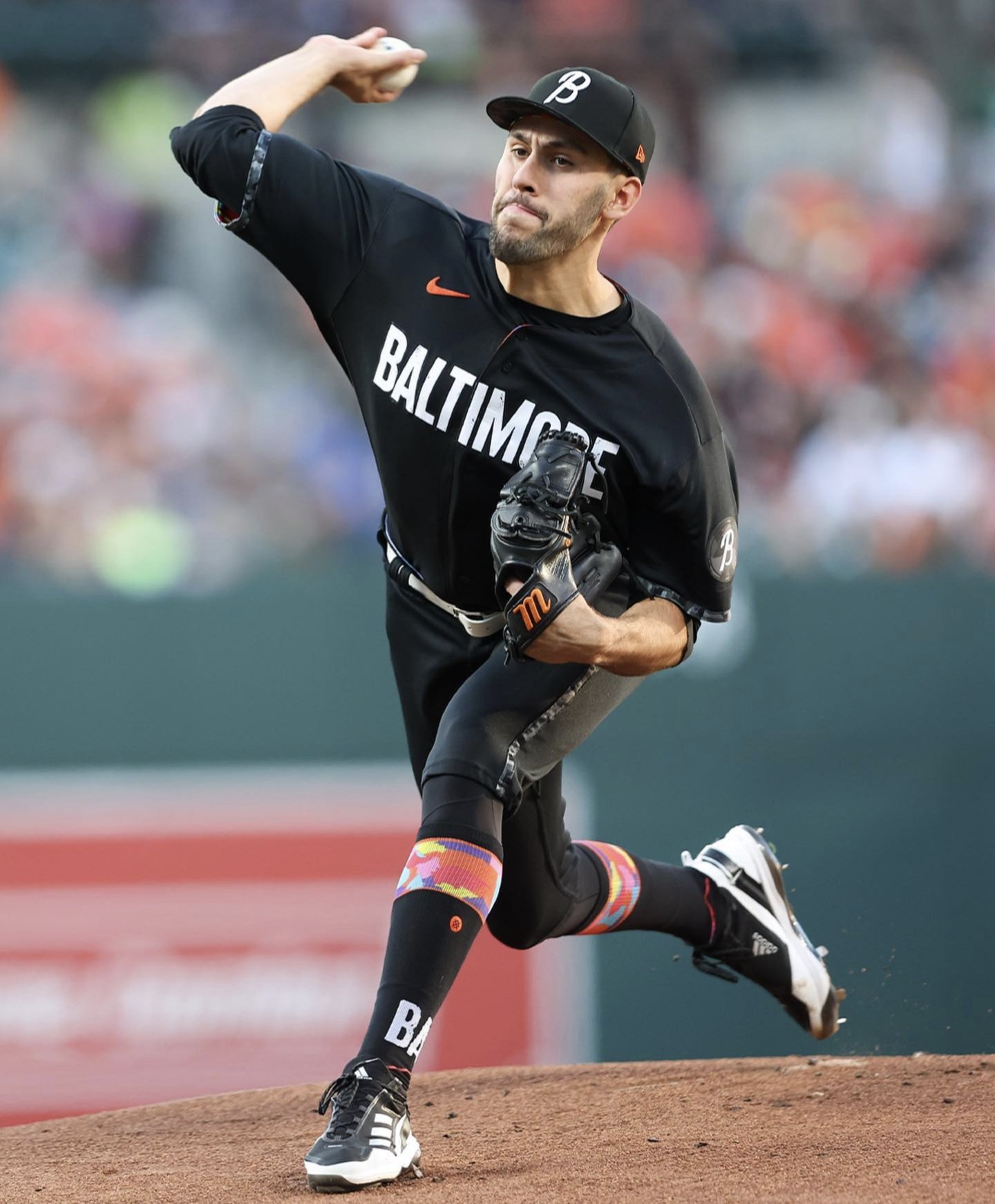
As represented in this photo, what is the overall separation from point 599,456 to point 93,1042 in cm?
439

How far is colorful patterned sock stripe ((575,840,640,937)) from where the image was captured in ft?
13.9

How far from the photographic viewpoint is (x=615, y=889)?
167 inches

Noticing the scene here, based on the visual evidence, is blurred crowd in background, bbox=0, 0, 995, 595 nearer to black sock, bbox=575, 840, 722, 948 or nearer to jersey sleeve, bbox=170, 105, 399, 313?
black sock, bbox=575, 840, 722, 948

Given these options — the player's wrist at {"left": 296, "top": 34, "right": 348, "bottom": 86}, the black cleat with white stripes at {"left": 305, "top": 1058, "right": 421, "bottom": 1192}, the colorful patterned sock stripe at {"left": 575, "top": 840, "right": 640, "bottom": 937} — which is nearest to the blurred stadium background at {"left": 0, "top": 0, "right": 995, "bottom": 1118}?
the colorful patterned sock stripe at {"left": 575, "top": 840, "right": 640, "bottom": 937}

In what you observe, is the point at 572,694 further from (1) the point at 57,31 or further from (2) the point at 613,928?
(1) the point at 57,31

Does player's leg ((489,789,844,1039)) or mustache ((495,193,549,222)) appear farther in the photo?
player's leg ((489,789,844,1039))

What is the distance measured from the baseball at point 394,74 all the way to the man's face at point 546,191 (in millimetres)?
523

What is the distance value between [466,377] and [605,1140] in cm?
166

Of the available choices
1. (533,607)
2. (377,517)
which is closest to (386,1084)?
(533,607)

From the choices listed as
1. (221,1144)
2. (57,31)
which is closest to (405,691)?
(221,1144)

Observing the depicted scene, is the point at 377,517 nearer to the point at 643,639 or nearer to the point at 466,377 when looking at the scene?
the point at 466,377

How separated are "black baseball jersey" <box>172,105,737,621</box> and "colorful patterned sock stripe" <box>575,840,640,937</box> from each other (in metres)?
0.87

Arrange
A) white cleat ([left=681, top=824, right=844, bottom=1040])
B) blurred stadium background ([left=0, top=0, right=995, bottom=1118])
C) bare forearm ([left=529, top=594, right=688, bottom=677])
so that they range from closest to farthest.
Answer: bare forearm ([left=529, top=594, right=688, bottom=677])
white cleat ([left=681, top=824, right=844, bottom=1040])
blurred stadium background ([left=0, top=0, right=995, bottom=1118])

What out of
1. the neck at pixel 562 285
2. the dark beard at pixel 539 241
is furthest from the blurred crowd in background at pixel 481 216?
the dark beard at pixel 539 241
